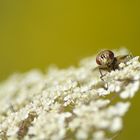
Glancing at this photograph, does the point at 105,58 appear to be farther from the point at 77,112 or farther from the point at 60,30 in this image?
the point at 60,30

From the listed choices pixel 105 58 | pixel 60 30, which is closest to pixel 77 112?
pixel 105 58

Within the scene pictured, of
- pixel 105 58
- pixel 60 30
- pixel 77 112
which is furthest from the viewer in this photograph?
pixel 60 30

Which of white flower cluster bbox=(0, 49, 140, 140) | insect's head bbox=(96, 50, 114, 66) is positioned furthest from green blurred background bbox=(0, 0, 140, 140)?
white flower cluster bbox=(0, 49, 140, 140)

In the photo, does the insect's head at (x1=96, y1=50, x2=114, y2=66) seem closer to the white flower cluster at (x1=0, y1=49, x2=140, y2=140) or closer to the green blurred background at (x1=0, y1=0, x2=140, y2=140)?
the white flower cluster at (x1=0, y1=49, x2=140, y2=140)

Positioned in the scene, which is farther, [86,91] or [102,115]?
[86,91]

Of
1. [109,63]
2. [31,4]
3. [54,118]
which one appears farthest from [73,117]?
[31,4]

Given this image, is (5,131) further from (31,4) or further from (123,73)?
(31,4)

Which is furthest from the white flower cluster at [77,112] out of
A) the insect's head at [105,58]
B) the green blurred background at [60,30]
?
the green blurred background at [60,30]

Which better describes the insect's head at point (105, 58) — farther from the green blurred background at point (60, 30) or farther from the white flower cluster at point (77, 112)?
the green blurred background at point (60, 30)
